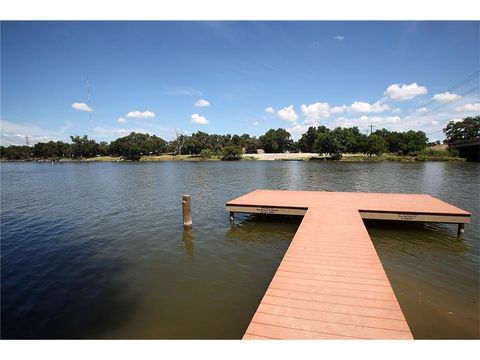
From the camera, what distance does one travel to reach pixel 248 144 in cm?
13725

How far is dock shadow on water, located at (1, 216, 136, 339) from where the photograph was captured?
6.65 m

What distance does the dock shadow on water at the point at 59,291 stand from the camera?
665cm

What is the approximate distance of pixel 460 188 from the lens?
81.4 ft

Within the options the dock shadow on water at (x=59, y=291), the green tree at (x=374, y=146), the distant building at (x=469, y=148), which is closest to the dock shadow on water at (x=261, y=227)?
the dock shadow on water at (x=59, y=291)

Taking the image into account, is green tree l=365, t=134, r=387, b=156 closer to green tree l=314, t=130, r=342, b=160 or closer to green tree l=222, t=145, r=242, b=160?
green tree l=314, t=130, r=342, b=160

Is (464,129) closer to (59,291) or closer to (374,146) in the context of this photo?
(374,146)

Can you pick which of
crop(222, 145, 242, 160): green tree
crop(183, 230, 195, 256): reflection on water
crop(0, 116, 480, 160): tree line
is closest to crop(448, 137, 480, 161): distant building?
crop(0, 116, 480, 160): tree line

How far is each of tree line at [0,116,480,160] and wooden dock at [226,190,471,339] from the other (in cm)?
8264

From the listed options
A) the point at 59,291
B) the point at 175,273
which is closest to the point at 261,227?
the point at 175,273

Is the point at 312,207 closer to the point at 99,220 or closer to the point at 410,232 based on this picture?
the point at 410,232

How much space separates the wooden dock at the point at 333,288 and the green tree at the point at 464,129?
11317 centimetres

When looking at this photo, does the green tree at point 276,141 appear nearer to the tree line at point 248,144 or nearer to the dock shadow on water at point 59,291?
the tree line at point 248,144

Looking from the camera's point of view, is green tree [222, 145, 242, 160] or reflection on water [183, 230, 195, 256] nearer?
reflection on water [183, 230, 195, 256]
